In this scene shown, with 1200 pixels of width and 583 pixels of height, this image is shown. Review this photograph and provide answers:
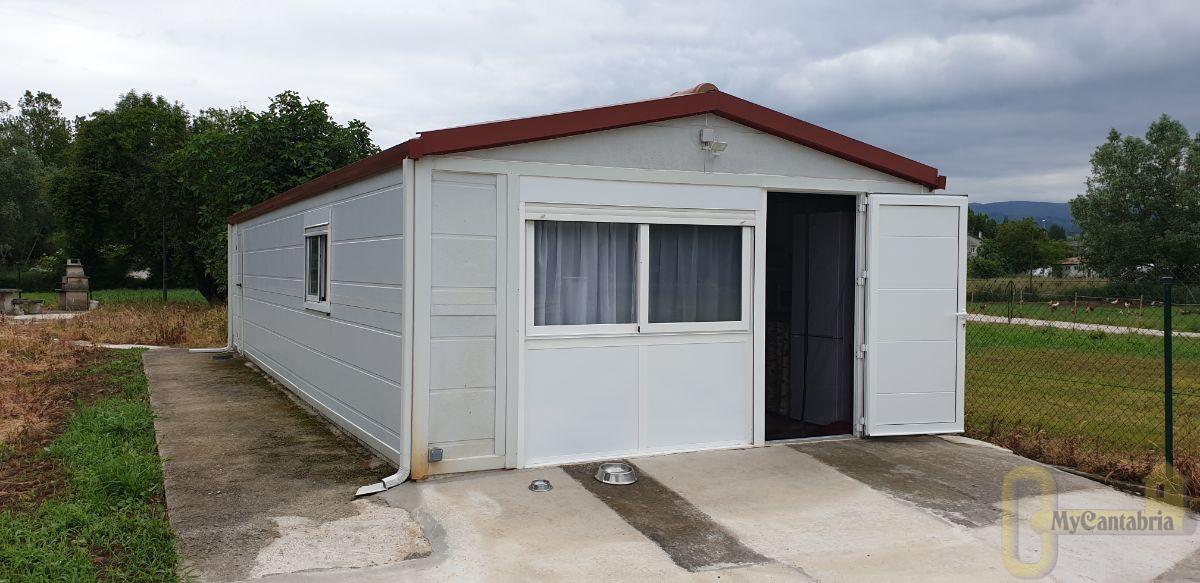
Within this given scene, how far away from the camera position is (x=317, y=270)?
8086 millimetres

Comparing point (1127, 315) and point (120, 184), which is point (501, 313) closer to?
point (1127, 315)

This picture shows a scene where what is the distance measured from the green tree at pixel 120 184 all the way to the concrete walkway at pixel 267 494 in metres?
22.1

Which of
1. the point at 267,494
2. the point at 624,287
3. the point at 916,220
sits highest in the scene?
the point at 916,220

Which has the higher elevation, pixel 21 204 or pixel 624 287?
pixel 21 204

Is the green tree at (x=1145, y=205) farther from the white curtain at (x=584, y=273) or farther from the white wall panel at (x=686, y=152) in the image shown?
the white curtain at (x=584, y=273)

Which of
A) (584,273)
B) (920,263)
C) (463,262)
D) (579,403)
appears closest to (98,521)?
(463,262)

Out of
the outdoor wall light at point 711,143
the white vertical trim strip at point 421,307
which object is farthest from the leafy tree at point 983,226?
the white vertical trim strip at point 421,307

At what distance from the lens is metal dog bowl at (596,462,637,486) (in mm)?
5242

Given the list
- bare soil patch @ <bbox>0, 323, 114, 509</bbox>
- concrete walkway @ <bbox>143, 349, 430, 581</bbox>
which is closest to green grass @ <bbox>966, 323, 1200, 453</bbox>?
concrete walkway @ <bbox>143, 349, 430, 581</bbox>

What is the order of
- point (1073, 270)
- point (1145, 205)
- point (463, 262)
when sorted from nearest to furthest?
1. point (463, 262)
2. point (1073, 270)
3. point (1145, 205)

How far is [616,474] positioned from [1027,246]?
58488 millimetres

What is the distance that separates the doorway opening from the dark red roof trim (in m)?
0.49

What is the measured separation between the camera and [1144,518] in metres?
4.71

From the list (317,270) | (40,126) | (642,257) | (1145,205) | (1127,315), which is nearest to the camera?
(642,257)
